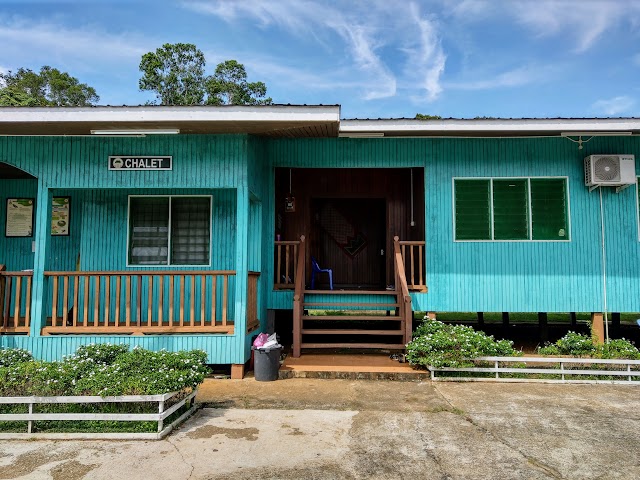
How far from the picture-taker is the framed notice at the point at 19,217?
9047 millimetres

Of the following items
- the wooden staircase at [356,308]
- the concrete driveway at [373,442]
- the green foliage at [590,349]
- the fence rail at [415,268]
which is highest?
the fence rail at [415,268]

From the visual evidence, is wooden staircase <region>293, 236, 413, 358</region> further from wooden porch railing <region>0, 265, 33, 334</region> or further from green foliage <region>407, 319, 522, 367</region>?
wooden porch railing <region>0, 265, 33, 334</region>

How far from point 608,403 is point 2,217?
10.6 meters

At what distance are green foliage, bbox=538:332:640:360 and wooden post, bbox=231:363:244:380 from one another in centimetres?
490

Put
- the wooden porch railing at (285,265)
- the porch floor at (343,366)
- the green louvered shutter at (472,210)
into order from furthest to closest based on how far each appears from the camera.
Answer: the wooden porch railing at (285,265), the green louvered shutter at (472,210), the porch floor at (343,366)

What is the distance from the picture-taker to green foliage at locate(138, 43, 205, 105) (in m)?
32.1

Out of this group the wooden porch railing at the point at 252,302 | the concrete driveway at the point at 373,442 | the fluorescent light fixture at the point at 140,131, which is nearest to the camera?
the concrete driveway at the point at 373,442

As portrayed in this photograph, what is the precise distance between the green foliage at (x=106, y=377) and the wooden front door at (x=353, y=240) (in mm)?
6301

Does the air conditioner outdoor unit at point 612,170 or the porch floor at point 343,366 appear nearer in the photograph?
the porch floor at point 343,366

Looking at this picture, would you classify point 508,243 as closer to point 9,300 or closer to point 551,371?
point 551,371

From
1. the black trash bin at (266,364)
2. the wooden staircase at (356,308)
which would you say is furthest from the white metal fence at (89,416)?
the wooden staircase at (356,308)

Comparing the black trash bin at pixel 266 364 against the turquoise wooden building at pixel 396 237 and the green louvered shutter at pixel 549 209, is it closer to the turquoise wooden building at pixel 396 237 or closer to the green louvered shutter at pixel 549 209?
the turquoise wooden building at pixel 396 237

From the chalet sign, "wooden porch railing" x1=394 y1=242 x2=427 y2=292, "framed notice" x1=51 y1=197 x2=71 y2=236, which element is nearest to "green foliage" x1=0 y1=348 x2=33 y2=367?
the chalet sign

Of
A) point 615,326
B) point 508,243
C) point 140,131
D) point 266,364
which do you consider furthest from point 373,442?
point 615,326
